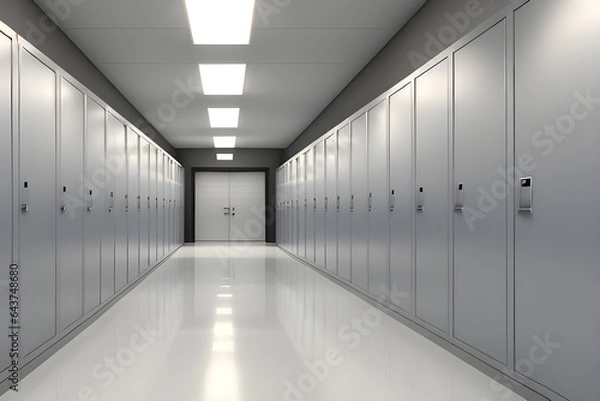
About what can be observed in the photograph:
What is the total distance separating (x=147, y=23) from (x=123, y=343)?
360 centimetres

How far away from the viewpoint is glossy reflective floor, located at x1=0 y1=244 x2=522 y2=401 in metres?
3.10

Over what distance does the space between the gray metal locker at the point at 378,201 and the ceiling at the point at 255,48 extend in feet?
3.46

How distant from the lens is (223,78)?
8.41 meters

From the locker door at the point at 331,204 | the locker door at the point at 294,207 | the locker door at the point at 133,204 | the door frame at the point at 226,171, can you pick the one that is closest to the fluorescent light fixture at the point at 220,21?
the locker door at the point at 133,204

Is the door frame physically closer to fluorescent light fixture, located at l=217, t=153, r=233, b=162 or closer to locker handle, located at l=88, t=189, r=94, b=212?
fluorescent light fixture, located at l=217, t=153, r=233, b=162

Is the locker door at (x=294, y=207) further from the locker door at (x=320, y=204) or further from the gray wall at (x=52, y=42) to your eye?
the gray wall at (x=52, y=42)

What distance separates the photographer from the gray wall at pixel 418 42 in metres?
4.41

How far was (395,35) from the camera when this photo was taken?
633cm

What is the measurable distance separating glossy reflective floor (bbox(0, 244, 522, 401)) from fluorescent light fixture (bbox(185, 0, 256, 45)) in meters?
3.29

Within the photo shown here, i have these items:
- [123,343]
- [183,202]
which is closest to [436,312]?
[123,343]

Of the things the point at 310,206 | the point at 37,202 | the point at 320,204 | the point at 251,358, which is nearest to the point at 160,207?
the point at 310,206

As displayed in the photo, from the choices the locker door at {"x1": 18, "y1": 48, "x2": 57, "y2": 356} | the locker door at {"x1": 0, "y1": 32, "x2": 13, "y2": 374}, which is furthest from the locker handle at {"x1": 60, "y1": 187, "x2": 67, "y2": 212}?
the locker door at {"x1": 0, "y1": 32, "x2": 13, "y2": 374}

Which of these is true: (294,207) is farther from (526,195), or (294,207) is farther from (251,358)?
(526,195)

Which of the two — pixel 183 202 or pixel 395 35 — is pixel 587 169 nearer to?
pixel 395 35
